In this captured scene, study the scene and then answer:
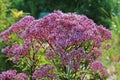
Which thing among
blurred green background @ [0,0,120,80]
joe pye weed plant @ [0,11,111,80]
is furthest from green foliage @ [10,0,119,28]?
joe pye weed plant @ [0,11,111,80]

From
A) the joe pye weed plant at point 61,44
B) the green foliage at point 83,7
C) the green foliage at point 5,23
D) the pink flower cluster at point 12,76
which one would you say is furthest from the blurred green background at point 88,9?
the pink flower cluster at point 12,76

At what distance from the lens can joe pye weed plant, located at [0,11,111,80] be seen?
312 centimetres

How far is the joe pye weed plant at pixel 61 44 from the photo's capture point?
3.12 metres

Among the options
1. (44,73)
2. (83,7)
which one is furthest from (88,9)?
(44,73)

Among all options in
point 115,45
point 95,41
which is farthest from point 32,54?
point 115,45

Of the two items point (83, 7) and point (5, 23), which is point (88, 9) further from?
point (5, 23)

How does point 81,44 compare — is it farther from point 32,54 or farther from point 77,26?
point 32,54

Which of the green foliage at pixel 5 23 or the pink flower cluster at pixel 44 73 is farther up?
the green foliage at pixel 5 23

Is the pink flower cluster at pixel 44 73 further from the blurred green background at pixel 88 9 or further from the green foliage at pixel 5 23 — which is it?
the blurred green background at pixel 88 9

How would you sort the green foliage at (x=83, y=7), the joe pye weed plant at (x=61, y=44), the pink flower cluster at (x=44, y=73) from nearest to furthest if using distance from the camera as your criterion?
1. the joe pye weed plant at (x=61, y=44)
2. the pink flower cluster at (x=44, y=73)
3. the green foliage at (x=83, y=7)

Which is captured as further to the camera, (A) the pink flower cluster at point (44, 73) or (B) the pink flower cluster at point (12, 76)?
(B) the pink flower cluster at point (12, 76)

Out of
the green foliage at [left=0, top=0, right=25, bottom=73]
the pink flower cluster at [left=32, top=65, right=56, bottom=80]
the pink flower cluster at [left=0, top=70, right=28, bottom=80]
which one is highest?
the green foliage at [left=0, top=0, right=25, bottom=73]

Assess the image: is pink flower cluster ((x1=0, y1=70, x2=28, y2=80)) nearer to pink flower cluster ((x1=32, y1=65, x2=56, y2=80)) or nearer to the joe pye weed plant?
the joe pye weed plant

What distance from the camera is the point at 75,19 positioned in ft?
10.8
